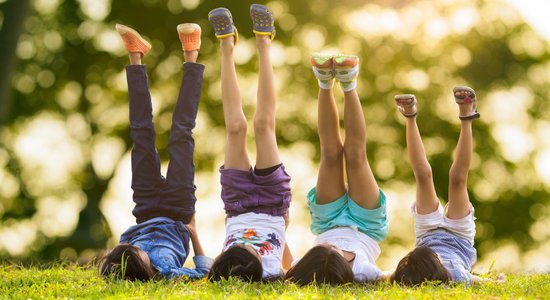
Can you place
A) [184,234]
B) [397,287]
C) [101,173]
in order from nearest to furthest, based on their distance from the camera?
1. [397,287]
2. [184,234]
3. [101,173]

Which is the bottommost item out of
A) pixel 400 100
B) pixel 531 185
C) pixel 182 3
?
pixel 531 185

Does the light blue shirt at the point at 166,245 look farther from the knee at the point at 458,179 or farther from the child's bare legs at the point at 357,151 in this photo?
the knee at the point at 458,179

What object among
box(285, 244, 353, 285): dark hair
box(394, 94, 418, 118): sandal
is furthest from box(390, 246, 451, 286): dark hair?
box(394, 94, 418, 118): sandal

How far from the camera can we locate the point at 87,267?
6.20 m

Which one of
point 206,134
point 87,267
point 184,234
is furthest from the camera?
point 206,134

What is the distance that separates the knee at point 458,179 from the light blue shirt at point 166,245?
1.94 metres

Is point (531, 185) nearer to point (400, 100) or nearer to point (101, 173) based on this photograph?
point (101, 173)

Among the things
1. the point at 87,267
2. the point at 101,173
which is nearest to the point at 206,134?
the point at 101,173

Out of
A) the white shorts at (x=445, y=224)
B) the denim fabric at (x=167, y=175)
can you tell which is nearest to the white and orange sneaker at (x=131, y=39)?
the denim fabric at (x=167, y=175)

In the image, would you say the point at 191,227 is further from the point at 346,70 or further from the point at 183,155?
the point at 346,70

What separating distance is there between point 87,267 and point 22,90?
35.3 ft

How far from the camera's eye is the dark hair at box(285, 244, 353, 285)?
4566mm

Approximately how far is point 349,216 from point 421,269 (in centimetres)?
88

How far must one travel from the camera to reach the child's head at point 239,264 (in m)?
4.60
